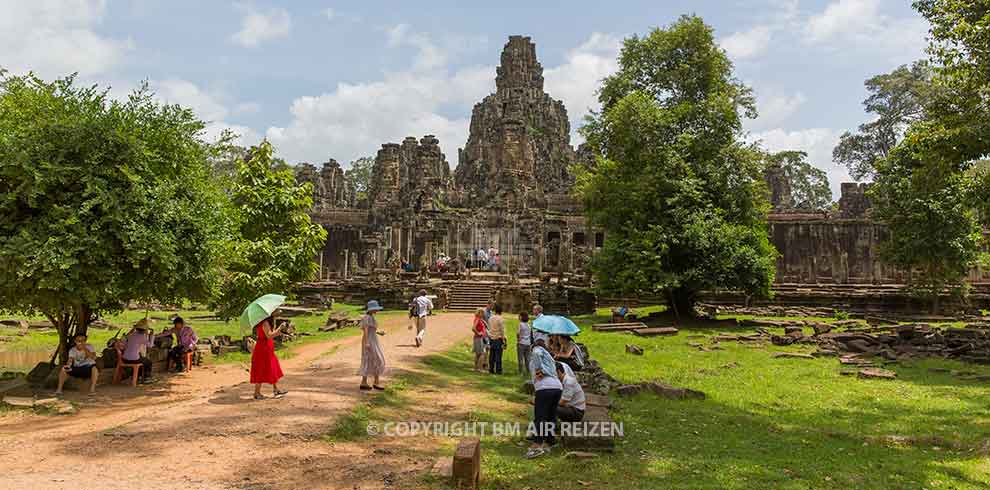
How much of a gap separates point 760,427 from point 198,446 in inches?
280

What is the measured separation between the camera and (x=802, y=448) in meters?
8.25

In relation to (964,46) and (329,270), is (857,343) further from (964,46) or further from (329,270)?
(329,270)

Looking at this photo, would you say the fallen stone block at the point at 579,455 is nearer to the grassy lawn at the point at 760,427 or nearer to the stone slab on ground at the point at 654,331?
the grassy lawn at the point at 760,427

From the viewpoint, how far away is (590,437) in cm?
770

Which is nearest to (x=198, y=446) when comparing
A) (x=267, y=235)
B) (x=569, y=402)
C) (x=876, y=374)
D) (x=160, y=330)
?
(x=569, y=402)

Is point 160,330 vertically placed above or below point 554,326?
below

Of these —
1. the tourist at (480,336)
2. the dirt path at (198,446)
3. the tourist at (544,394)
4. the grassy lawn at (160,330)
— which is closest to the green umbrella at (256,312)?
the dirt path at (198,446)

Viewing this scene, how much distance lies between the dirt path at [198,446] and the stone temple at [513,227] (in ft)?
62.0

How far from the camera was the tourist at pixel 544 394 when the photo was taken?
7.63 m

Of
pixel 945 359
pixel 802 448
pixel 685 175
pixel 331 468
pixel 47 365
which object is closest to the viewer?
pixel 331 468

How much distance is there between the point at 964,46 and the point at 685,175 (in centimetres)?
1116

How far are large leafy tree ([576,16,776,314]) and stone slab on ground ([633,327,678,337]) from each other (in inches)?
81.8

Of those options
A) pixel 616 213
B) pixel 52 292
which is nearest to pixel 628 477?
pixel 52 292

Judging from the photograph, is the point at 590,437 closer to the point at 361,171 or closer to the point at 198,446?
the point at 198,446
